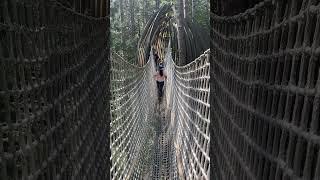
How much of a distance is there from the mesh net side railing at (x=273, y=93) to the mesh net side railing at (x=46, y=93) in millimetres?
543

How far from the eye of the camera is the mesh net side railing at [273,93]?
3.40 feet

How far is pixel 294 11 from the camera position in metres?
1.20

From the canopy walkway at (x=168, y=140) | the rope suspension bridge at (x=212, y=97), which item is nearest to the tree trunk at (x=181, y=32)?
the canopy walkway at (x=168, y=140)

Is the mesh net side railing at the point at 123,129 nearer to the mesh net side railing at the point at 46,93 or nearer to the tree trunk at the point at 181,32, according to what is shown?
the tree trunk at the point at 181,32

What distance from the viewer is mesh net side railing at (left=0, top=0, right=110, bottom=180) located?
112 cm

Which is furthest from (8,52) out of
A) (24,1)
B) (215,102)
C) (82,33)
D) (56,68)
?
(215,102)

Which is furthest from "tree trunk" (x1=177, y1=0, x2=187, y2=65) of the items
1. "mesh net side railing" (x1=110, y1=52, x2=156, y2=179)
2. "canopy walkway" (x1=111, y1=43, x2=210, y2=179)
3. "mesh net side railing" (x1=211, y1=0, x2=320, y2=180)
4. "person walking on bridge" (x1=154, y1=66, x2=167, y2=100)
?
"mesh net side railing" (x1=211, y1=0, x2=320, y2=180)

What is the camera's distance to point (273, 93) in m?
1.37

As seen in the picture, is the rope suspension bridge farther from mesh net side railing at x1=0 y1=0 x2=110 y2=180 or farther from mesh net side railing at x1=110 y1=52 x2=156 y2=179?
mesh net side railing at x1=110 y1=52 x2=156 y2=179

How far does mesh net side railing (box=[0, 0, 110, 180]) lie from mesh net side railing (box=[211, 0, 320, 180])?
21.4 inches

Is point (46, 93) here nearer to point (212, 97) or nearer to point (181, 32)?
point (212, 97)

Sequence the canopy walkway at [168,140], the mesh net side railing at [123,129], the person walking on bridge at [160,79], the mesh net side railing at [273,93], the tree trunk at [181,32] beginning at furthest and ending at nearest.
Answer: the person walking on bridge at [160,79], the tree trunk at [181,32], the mesh net side railing at [123,129], the canopy walkway at [168,140], the mesh net side railing at [273,93]

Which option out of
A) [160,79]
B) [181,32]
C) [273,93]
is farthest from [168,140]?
[273,93]

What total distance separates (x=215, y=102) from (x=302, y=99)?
1891 millimetres
